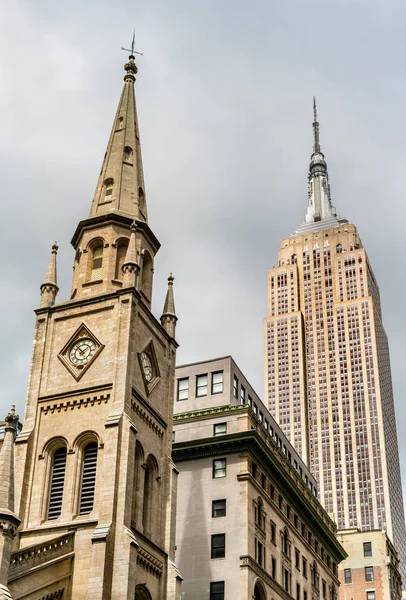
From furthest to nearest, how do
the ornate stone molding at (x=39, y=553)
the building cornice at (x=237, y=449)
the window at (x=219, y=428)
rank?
the window at (x=219, y=428)
the building cornice at (x=237, y=449)
the ornate stone molding at (x=39, y=553)

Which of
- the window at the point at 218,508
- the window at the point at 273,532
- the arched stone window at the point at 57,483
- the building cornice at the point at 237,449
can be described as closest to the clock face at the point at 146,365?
the arched stone window at the point at 57,483

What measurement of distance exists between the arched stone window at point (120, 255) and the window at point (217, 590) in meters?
24.9

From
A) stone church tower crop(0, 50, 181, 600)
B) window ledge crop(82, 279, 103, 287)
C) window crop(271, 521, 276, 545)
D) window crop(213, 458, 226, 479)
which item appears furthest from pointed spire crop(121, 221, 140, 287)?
window crop(271, 521, 276, 545)

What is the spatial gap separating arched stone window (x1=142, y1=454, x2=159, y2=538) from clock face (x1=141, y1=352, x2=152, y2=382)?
16.2 feet

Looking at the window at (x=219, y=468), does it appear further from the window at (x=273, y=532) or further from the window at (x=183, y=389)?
the window at (x=183, y=389)

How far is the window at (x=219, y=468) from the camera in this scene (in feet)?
234

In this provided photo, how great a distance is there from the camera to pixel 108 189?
63.7 metres

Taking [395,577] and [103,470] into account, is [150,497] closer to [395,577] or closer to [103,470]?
[103,470]

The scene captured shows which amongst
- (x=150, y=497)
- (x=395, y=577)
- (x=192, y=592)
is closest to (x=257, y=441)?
(x=192, y=592)

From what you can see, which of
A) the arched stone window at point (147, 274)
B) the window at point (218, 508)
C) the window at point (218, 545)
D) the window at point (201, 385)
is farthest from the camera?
the window at point (201, 385)

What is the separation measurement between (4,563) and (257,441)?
36.2 m

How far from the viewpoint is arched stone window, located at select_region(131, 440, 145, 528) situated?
49438 mm

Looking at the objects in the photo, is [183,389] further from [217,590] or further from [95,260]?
[95,260]

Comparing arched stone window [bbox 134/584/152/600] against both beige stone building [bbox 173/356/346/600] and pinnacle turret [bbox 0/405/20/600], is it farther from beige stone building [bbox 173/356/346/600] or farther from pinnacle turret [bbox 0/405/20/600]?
beige stone building [bbox 173/356/346/600]
